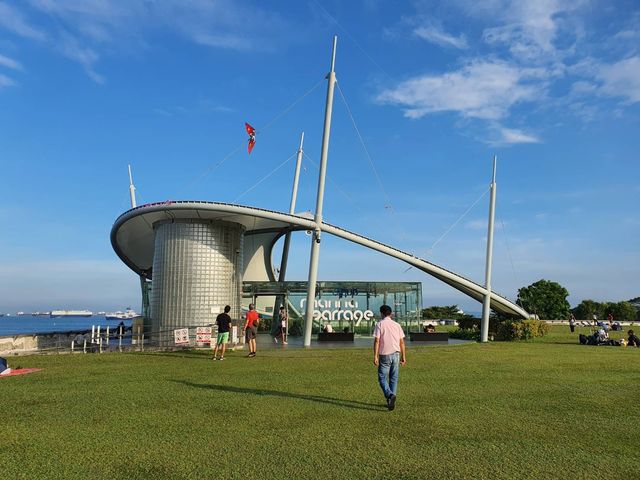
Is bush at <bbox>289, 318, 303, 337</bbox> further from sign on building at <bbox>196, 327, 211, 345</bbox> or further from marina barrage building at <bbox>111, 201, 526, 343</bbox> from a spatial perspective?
sign on building at <bbox>196, 327, 211, 345</bbox>

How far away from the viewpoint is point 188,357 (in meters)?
17.5

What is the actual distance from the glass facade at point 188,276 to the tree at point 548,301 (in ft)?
219

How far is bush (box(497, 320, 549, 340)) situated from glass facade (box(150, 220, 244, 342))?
16.8 metres

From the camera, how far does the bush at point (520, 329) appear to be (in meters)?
28.7

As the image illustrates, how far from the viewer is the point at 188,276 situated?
26.2 metres

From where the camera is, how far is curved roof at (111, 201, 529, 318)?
24.9 meters

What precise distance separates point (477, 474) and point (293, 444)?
2.30 meters

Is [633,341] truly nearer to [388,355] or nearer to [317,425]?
[388,355]

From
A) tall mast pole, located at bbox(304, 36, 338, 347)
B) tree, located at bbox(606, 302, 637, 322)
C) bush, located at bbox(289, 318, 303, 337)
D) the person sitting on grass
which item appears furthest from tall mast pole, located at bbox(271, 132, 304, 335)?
tree, located at bbox(606, 302, 637, 322)

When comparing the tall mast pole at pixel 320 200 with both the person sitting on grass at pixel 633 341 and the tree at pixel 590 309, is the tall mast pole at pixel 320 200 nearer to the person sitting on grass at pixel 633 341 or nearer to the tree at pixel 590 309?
the person sitting on grass at pixel 633 341

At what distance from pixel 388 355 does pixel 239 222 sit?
20827 millimetres

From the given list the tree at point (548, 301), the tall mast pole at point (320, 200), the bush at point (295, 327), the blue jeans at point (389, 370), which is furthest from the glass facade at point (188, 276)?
the tree at point (548, 301)

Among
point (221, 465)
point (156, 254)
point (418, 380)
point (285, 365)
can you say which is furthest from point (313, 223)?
point (221, 465)

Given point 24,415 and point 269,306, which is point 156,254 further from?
point 24,415
